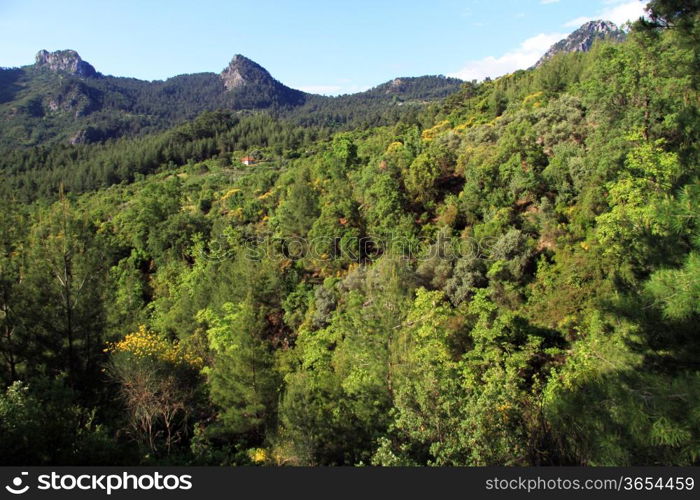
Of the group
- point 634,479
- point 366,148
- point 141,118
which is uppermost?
point 141,118

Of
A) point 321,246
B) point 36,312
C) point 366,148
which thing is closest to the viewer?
point 36,312

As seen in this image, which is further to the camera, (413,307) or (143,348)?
(413,307)

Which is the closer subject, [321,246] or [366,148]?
[321,246]

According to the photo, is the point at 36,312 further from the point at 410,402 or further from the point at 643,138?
the point at 643,138

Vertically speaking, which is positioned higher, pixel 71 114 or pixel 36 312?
pixel 71 114

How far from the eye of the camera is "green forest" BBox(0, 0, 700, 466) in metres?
6.53

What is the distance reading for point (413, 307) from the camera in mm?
18422

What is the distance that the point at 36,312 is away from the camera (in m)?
14.1

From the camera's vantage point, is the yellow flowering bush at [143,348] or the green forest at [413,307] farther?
the yellow flowering bush at [143,348]

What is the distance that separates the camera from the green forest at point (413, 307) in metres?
6.53

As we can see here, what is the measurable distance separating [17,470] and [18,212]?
43.3 ft

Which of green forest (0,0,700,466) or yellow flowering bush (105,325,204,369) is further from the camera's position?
yellow flowering bush (105,325,204,369)

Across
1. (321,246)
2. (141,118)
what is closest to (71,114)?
(141,118)

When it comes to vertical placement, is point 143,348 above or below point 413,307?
below
